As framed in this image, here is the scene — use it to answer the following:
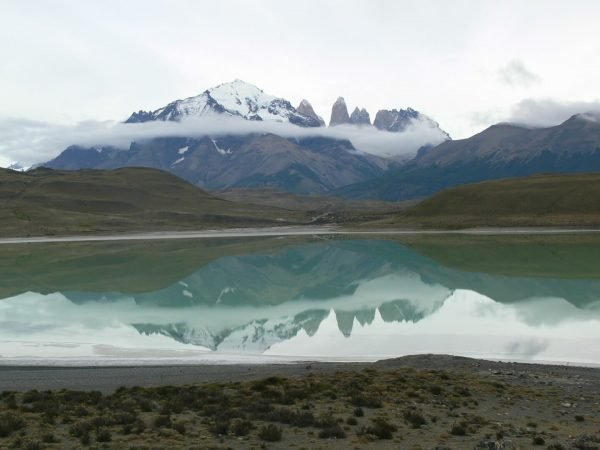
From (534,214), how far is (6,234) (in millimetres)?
130443

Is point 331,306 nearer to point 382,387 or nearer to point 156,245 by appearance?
point 382,387

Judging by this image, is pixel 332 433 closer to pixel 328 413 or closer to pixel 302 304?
pixel 328 413

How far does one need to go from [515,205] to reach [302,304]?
116753 millimetres

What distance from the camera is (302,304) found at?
5059 centimetres

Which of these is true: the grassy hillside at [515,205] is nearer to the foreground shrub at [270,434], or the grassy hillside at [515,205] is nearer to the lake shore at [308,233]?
the lake shore at [308,233]

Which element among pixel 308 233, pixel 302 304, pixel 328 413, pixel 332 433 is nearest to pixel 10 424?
pixel 332 433

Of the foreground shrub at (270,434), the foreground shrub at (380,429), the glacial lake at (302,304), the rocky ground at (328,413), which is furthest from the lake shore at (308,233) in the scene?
the foreground shrub at (270,434)

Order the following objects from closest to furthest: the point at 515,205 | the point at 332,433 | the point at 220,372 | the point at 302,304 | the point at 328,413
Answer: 1. the point at 332,433
2. the point at 328,413
3. the point at 220,372
4. the point at 302,304
5. the point at 515,205

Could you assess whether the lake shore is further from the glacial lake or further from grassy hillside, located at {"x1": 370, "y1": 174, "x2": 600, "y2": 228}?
the glacial lake

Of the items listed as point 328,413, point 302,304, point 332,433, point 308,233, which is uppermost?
point 308,233

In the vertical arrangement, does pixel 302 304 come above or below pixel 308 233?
below

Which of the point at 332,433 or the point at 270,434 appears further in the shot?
the point at 332,433

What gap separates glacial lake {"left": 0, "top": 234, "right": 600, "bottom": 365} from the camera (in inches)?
1233

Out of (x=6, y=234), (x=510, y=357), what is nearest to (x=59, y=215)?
(x=6, y=234)
